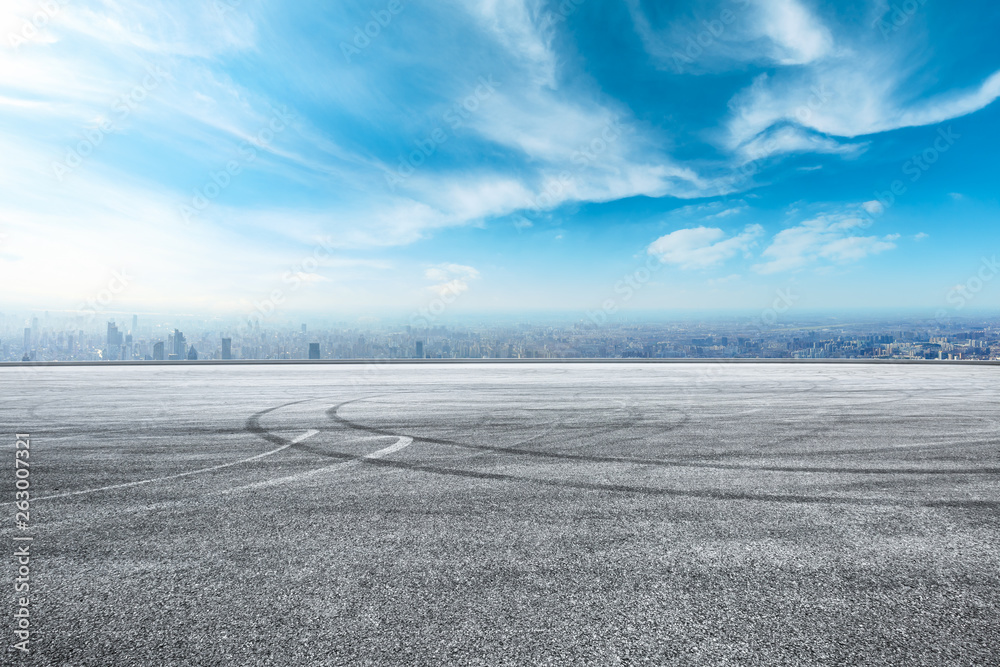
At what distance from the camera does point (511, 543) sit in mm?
3645

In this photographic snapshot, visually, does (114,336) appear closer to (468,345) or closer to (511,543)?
(468,345)

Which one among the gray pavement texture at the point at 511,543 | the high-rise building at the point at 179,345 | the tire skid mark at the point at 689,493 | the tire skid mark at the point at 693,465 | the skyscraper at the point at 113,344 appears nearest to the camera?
the gray pavement texture at the point at 511,543

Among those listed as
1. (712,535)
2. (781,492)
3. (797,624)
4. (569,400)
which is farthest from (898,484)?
(569,400)

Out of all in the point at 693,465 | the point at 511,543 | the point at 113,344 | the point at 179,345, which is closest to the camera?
the point at 511,543

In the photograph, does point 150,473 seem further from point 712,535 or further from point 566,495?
point 712,535

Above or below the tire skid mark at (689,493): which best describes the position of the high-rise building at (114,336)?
above

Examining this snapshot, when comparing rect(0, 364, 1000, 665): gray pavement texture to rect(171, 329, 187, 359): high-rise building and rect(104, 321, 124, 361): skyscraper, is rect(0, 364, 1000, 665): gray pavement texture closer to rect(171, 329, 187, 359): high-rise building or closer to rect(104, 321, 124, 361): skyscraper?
rect(171, 329, 187, 359): high-rise building

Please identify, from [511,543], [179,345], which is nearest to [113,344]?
[179,345]

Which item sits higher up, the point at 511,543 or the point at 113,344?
the point at 113,344

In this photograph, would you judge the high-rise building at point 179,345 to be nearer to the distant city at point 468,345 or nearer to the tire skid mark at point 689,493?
the distant city at point 468,345

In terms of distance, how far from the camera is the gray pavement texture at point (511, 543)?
98.4 inches

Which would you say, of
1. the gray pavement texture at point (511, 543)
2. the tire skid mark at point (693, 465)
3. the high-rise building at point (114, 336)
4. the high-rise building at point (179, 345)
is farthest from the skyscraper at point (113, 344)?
the tire skid mark at point (693, 465)

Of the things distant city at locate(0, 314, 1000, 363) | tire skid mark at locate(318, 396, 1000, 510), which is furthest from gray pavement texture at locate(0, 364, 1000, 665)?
distant city at locate(0, 314, 1000, 363)

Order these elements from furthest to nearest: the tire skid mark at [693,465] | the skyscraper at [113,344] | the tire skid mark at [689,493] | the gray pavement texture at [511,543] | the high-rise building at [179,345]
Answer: the high-rise building at [179,345] → the skyscraper at [113,344] → the tire skid mark at [693,465] → the tire skid mark at [689,493] → the gray pavement texture at [511,543]
